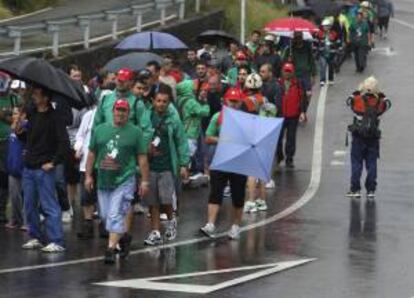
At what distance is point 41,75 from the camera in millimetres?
13844

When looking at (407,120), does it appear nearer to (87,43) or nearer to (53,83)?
(87,43)

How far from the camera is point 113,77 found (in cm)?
1658

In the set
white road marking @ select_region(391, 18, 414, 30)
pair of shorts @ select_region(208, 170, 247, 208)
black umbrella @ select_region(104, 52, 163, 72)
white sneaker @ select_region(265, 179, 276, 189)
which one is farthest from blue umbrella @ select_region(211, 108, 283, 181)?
white road marking @ select_region(391, 18, 414, 30)

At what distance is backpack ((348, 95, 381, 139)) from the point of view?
1861 centimetres

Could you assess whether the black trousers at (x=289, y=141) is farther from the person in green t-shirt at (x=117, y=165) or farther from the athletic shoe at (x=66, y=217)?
the person in green t-shirt at (x=117, y=165)

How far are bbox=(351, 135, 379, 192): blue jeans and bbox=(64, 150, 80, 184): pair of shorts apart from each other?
13.1 ft

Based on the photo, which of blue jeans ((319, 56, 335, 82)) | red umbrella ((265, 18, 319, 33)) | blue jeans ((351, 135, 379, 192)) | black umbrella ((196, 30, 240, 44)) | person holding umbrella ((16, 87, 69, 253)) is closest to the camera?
person holding umbrella ((16, 87, 69, 253))

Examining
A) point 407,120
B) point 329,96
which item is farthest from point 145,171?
point 329,96

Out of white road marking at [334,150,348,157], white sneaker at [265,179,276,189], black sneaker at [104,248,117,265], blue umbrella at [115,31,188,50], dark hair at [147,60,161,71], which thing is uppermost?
blue umbrella at [115,31,188,50]

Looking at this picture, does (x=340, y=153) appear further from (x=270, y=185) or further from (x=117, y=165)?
(x=117, y=165)

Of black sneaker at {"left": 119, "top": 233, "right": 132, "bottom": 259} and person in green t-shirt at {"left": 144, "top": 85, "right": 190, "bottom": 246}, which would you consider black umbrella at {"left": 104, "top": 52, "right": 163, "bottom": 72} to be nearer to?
person in green t-shirt at {"left": 144, "top": 85, "right": 190, "bottom": 246}

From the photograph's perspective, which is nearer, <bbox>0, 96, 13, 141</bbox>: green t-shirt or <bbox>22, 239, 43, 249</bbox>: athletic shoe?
<bbox>22, 239, 43, 249</bbox>: athletic shoe

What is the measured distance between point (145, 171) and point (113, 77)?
319 cm

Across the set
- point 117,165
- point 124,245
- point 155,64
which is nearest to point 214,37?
point 155,64
